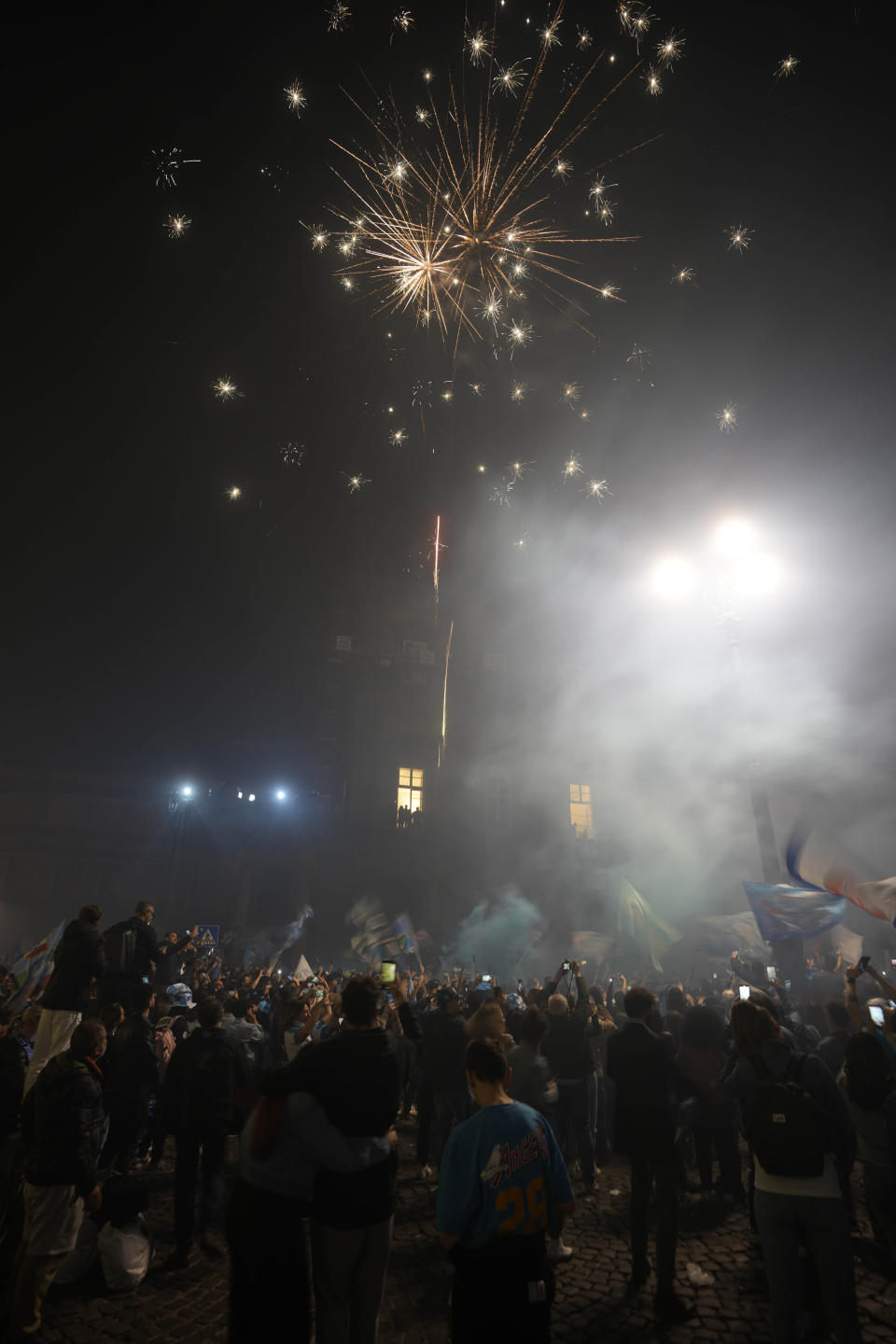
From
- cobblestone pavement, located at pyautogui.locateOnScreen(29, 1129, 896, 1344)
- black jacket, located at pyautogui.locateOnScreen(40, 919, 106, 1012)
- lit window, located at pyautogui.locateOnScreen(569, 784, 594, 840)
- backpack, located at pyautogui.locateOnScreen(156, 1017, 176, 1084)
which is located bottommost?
cobblestone pavement, located at pyautogui.locateOnScreen(29, 1129, 896, 1344)

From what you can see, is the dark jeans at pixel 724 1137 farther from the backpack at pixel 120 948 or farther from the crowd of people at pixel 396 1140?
the backpack at pixel 120 948

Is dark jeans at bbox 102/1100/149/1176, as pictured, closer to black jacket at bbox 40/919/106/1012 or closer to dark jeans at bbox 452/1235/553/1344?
black jacket at bbox 40/919/106/1012

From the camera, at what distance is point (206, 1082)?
18.4 feet

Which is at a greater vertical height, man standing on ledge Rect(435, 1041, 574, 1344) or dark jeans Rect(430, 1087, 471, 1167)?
man standing on ledge Rect(435, 1041, 574, 1344)

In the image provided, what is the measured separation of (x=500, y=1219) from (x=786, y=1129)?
187cm

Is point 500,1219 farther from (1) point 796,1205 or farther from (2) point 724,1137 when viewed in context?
(2) point 724,1137

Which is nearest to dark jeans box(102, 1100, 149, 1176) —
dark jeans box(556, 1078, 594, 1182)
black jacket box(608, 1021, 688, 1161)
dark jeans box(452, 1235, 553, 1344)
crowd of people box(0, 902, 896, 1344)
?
crowd of people box(0, 902, 896, 1344)

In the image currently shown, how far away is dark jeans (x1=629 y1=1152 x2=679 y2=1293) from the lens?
14.7 ft

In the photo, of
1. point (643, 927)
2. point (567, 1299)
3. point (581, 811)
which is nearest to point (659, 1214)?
point (567, 1299)

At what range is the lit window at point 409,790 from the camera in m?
31.3

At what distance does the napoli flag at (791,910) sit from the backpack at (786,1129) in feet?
28.7

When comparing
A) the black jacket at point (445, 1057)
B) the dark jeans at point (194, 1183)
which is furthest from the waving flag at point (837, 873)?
the dark jeans at point (194, 1183)

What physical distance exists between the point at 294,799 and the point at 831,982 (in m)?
23.7

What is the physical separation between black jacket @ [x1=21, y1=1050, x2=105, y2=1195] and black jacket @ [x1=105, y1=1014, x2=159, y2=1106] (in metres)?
2.20
